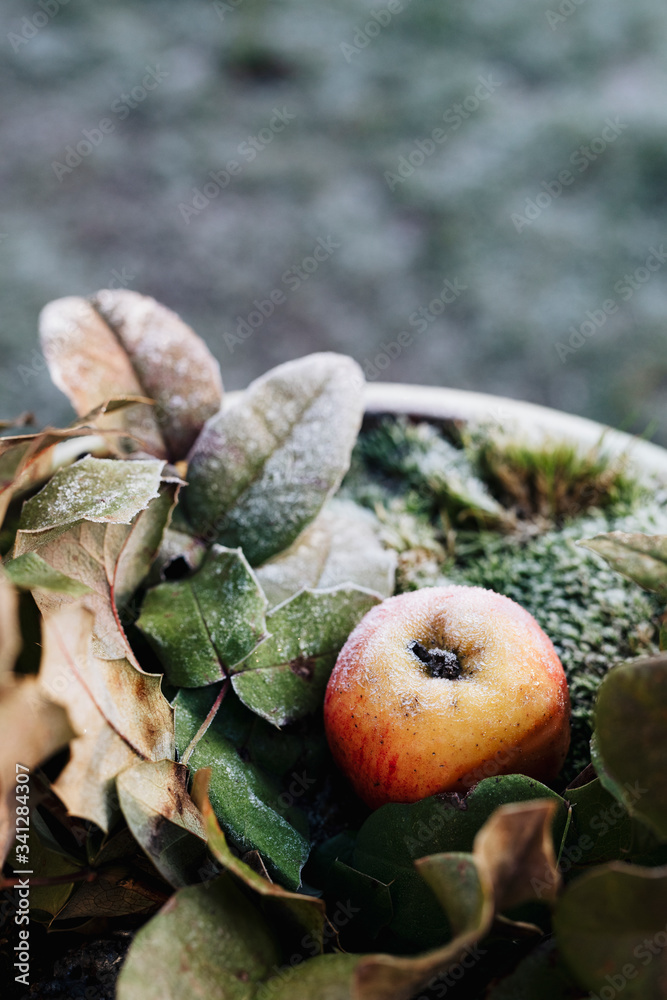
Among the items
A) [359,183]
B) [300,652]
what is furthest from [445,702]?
[359,183]

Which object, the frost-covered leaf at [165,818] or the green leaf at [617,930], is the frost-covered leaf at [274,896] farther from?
the green leaf at [617,930]

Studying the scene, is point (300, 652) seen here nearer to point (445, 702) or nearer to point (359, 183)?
point (445, 702)

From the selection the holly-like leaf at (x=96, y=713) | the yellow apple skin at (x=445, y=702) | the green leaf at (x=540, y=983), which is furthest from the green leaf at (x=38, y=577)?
the green leaf at (x=540, y=983)

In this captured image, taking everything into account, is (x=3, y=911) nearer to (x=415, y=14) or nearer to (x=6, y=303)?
(x=6, y=303)

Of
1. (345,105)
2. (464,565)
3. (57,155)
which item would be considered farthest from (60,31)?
(464,565)

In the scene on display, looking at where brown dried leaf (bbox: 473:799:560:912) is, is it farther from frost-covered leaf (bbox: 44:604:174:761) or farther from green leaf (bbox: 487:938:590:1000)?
frost-covered leaf (bbox: 44:604:174:761)
